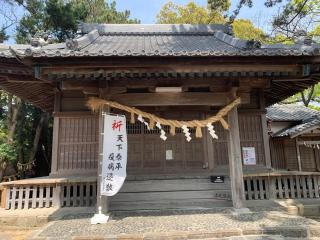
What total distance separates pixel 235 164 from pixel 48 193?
566 cm

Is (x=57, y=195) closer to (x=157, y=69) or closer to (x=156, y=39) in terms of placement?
(x=157, y=69)

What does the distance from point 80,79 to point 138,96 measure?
1544 millimetres

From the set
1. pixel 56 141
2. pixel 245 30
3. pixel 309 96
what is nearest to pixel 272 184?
pixel 56 141

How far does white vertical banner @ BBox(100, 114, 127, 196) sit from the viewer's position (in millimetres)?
6367

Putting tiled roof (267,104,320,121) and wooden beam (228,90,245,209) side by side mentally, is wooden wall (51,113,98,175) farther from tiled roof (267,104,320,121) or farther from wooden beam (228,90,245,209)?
tiled roof (267,104,320,121)

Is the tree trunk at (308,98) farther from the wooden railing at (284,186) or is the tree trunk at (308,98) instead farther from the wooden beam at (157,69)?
the wooden beam at (157,69)

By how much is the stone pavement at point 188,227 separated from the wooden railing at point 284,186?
1738 millimetres

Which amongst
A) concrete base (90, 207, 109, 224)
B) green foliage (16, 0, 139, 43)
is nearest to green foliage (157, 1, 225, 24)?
green foliage (16, 0, 139, 43)

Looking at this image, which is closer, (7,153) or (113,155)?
(113,155)

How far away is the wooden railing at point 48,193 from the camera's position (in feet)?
25.8

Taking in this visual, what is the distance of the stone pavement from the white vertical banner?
862 millimetres

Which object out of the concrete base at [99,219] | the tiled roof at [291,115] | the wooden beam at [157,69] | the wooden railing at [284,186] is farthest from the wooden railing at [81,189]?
the tiled roof at [291,115]

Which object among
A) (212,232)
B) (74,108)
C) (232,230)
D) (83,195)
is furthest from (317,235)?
(74,108)

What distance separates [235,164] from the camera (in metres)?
6.92
